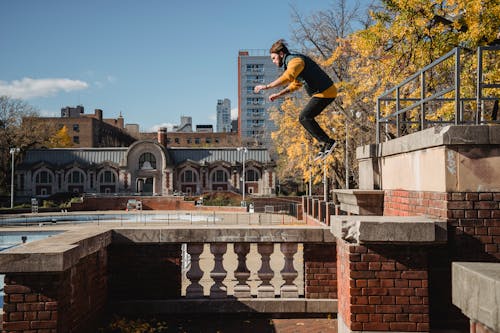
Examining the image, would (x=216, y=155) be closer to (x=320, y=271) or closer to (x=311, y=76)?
(x=320, y=271)

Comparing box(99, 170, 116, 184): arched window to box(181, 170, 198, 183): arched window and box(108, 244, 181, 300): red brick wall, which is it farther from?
box(108, 244, 181, 300): red brick wall

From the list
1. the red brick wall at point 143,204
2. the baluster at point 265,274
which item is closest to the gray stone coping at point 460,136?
the baluster at point 265,274

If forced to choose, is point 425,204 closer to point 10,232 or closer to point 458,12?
point 458,12

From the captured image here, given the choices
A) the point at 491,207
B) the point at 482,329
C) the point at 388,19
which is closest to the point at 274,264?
the point at 388,19

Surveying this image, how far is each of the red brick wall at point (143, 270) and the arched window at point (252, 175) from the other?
60.0m

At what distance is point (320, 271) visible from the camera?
627 cm

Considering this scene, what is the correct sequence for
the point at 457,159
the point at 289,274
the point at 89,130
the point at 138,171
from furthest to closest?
the point at 89,130, the point at 138,171, the point at 289,274, the point at 457,159

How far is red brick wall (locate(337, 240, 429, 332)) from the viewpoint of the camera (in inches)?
182

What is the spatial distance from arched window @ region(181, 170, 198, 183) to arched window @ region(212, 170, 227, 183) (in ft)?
8.91

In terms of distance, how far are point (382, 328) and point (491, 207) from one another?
1686mm

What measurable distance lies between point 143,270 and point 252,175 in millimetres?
60307

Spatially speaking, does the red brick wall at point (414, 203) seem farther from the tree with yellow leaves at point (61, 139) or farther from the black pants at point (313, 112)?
the tree with yellow leaves at point (61, 139)

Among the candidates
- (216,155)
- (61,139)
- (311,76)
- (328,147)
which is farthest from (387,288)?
(61,139)

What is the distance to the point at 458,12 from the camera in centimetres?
1254
